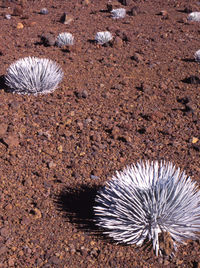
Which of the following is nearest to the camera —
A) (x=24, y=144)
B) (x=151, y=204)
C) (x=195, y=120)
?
(x=151, y=204)

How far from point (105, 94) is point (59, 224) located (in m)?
2.15

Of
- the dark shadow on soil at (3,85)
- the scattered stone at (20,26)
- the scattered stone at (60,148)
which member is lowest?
the scattered stone at (20,26)

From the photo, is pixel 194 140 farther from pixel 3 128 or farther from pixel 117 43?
pixel 117 43

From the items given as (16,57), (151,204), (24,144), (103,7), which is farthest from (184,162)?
(103,7)

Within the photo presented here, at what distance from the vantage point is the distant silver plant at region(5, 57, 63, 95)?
13.7ft

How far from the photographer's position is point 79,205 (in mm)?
2748

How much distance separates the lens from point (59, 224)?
102 inches

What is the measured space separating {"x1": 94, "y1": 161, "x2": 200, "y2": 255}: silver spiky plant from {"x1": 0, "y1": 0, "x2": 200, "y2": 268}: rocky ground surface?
0.14 metres

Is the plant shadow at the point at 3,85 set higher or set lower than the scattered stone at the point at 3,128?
lower

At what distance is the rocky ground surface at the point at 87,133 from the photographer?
2395 mm

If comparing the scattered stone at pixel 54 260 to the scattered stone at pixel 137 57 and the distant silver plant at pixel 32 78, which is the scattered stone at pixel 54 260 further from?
the scattered stone at pixel 137 57

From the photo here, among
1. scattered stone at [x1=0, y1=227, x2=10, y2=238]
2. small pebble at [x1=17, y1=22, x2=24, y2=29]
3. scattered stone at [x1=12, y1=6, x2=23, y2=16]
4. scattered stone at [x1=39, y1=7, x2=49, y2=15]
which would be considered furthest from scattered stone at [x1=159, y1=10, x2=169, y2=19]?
scattered stone at [x1=0, y1=227, x2=10, y2=238]

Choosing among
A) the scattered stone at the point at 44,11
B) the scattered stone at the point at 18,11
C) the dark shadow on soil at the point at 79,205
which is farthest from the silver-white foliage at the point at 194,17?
the dark shadow on soil at the point at 79,205

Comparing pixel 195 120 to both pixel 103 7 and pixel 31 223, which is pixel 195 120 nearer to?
pixel 31 223
